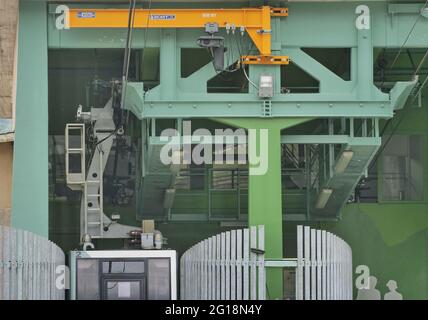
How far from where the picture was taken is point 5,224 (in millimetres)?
22125

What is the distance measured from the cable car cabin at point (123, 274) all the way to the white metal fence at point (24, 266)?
0.59 meters

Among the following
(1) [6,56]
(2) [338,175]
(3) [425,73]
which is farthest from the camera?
(3) [425,73]

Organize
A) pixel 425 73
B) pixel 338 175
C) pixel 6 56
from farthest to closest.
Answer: pixel 425 73 → pixel 338 175 → pixel 6 56

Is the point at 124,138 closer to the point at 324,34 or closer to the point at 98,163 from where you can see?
the point at 98,163

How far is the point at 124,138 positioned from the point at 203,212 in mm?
2437

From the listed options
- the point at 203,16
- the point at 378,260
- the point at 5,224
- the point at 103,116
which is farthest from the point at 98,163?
the point at 378,260

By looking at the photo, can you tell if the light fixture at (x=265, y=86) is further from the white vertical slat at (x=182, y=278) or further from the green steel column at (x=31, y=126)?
the green steel column at (x=31, y=126)

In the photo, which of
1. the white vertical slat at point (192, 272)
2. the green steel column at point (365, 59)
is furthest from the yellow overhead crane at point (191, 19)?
the white vertical slat at point (192, 272)

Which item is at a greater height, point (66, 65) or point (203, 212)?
point (66, 65)

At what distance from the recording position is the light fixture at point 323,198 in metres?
24.2

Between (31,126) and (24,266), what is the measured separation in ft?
9.24

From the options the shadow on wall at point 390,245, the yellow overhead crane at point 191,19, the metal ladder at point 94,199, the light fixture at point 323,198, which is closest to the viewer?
the yellow overhead crane at point 191,19

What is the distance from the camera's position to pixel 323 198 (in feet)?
80.7

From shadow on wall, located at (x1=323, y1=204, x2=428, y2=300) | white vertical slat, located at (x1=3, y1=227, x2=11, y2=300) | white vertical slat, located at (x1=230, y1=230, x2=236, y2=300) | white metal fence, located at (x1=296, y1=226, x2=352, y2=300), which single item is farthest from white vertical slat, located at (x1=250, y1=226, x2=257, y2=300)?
shadow on wall, located at (x1=323, y1=204, x2=428, y2=300)
